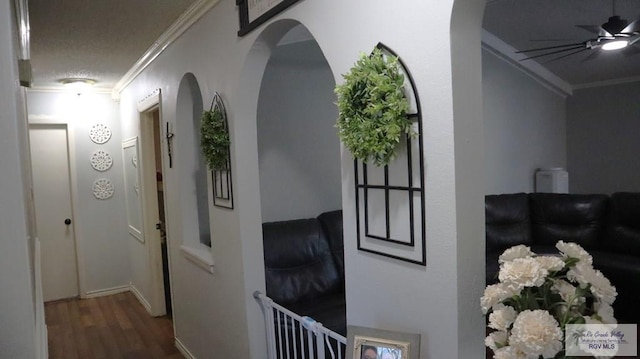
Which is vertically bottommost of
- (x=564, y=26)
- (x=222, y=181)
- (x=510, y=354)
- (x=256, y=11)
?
(x=510, y=354)

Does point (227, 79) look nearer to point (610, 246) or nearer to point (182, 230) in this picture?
point (182, 230)

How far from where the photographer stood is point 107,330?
4082 mm

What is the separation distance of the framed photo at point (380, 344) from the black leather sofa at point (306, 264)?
1505 mm

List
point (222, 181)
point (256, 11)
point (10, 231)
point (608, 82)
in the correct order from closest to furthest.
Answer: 1. point (10, 231)
2. point (256, 11)
3. point (222, 181)
4. point (608, 82)

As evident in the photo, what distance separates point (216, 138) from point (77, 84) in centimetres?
311

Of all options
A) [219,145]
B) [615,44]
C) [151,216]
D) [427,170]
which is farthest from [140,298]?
[615,44]

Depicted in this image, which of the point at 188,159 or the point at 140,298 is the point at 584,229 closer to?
the point at 188,159

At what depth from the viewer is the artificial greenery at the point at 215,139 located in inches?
93.2

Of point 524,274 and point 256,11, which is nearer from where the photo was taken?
point 524,274

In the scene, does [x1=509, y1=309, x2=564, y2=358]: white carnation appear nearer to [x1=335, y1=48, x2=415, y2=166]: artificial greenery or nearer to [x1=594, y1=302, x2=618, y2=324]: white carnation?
[x1=594, y1=302, x2=618, y2=324]: white carnation

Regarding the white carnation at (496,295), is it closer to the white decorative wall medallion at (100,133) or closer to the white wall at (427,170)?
the white wall at (427,170)

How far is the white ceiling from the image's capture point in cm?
261

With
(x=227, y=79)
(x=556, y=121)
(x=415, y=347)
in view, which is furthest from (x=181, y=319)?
(x=556, y=121)

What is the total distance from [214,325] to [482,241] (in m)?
2.13
